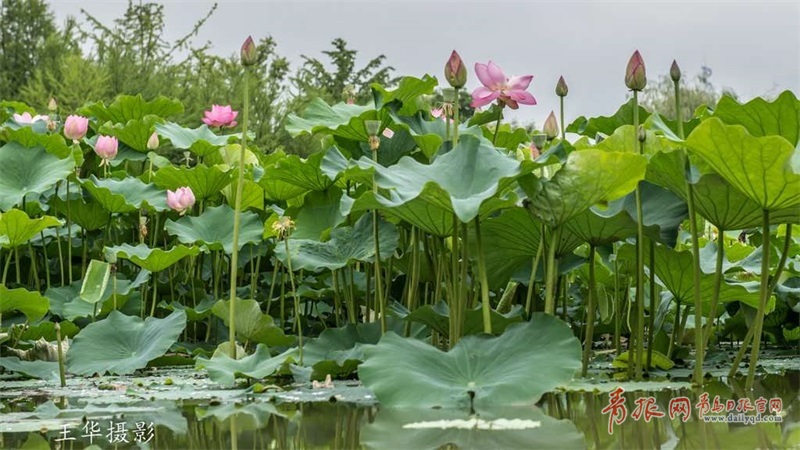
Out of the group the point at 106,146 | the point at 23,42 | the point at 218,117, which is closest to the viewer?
the point at 106,146

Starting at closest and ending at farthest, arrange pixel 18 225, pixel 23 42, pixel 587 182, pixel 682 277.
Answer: pixel 587 182 → pixel 682 277 → pixel 18 225 → pixel 23 42

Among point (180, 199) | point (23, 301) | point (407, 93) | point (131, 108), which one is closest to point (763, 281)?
point (407, 93)

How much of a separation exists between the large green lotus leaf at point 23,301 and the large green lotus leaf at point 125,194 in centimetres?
45

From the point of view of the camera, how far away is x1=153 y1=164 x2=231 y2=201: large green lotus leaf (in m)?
3.11

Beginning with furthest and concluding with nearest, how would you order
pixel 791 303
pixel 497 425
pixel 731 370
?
pixel 791 303 → pixel 731 370 → pixel 497 425

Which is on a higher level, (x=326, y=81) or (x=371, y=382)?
(x=326, y=81)

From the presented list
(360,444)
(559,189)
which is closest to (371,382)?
(360,444)

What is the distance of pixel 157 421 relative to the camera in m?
1.87

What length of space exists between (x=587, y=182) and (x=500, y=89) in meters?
0.53

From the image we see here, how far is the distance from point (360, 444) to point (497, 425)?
23cm

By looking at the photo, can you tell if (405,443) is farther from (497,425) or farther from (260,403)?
(260,403)

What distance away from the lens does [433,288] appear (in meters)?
3.12

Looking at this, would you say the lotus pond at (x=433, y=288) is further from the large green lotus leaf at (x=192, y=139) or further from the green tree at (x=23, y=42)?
the green tree at (x=23, y=42)

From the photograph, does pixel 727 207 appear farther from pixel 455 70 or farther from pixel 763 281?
pixel 455 70
